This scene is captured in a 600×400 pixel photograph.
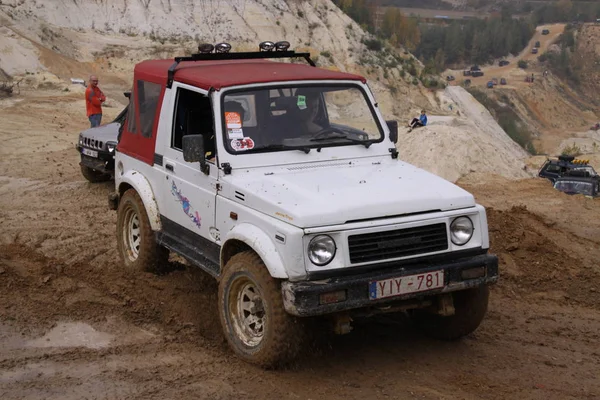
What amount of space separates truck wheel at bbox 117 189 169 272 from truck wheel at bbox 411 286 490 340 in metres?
2.52

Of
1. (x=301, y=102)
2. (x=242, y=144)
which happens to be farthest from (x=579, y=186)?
(x=242, y=144)

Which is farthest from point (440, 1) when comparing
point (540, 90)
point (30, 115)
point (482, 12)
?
point (30, 115)

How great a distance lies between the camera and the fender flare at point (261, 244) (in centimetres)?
537

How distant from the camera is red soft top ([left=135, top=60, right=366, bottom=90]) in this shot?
6535mm

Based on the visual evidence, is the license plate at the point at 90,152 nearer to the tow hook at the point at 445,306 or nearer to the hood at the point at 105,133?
the hood at the point at 105,133

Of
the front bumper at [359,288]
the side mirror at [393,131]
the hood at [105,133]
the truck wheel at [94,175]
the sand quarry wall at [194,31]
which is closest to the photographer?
the front bumper at [359,288]

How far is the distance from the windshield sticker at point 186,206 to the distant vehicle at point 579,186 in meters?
13.1

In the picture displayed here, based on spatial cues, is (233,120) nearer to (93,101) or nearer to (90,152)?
(90,152)

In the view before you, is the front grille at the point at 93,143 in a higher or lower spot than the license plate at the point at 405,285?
lower

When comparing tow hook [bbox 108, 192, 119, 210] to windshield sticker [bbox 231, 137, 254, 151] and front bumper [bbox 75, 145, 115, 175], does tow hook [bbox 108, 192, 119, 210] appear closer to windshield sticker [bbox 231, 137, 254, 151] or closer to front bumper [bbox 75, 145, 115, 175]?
windshield sticker [bbox 231, 137, 254, 151]

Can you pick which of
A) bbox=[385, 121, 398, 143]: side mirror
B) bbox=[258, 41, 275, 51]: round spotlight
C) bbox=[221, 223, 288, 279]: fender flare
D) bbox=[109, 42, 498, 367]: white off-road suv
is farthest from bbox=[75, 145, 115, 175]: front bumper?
bbox=[221, 223, 288, 279]: fender flare

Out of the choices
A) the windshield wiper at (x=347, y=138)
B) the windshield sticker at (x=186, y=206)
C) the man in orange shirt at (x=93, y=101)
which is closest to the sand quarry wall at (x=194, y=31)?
the man in orange shirt at (x=93, y=101)

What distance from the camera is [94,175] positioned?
40.6 ft

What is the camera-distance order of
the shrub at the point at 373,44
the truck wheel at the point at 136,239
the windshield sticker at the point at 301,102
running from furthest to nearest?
1. the shrub at the point at 373,44
2. the truck wheel at the point at 136,239
3. the windshield sticker at the point at 301,102
